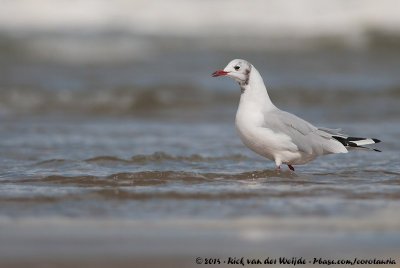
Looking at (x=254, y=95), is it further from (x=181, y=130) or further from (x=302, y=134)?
(x=181, y=130)

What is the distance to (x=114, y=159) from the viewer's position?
18.7 feet

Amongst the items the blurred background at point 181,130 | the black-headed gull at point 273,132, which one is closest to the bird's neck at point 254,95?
the black-headed gull at point 273,132

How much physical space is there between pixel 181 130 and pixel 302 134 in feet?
9.49

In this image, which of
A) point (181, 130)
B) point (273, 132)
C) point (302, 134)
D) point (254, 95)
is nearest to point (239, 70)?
point (254, 95)

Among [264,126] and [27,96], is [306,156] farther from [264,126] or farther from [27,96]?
[27,96]

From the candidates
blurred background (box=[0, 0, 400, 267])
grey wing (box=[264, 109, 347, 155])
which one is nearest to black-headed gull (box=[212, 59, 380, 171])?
grey wing (box=[264, 109, 347, 155])

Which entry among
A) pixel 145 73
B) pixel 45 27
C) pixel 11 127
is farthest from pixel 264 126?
pixel 45 27

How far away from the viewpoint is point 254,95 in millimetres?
5027

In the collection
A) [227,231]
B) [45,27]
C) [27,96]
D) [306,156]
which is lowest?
[227,231]

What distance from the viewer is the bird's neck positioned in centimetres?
500

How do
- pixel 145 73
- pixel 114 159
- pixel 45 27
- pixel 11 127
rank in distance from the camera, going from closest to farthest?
1. pixel 114 159
2. pixel 11 127
3. pixel 145 73
4. pixel 45 27

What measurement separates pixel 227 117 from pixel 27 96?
3.22 meters

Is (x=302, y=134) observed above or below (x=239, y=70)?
below

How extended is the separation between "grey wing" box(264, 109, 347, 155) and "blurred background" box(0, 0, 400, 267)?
0.71 ft
